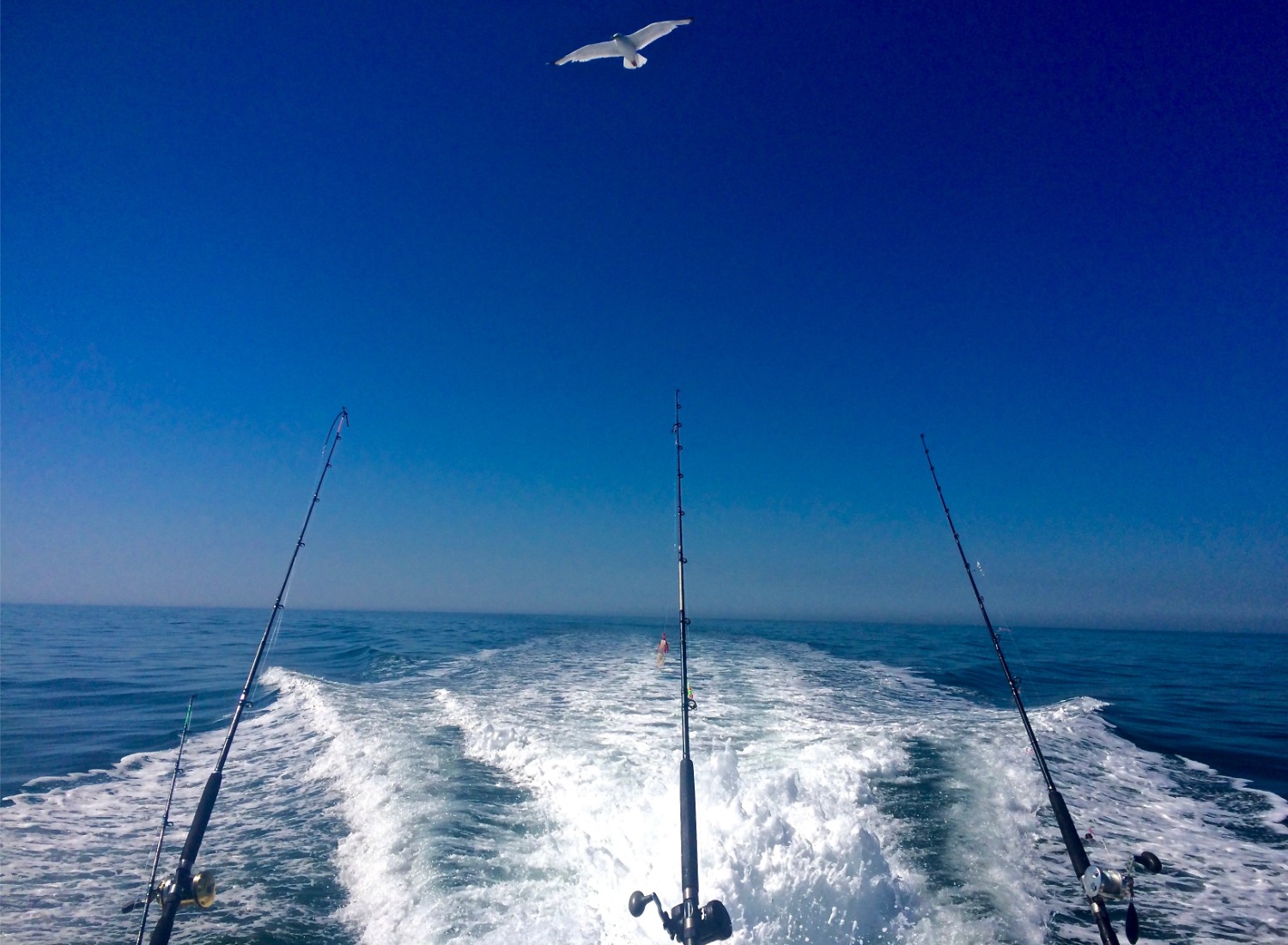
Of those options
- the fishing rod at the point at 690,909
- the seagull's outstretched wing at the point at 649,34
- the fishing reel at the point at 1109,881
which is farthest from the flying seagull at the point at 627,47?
the fishing reel at the point at 1109,881

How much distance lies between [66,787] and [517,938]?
7.29 m

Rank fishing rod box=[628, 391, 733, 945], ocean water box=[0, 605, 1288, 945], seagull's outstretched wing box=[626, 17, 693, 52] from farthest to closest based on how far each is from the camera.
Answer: seagull's outstretched wing box=[626, 17, 693, 52] → ocean water box=[0, 605, 1288, 945] → fishing rod box=[628, 391, 733, 945]

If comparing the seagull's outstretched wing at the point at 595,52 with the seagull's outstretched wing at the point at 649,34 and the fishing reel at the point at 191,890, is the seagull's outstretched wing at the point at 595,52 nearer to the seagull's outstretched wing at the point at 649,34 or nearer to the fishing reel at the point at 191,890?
the seagull's outstretched wing at the point at 649,34

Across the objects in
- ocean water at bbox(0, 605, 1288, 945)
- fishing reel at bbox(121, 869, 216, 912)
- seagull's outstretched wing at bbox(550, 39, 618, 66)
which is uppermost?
seagull's outstretched wing at bbox(550, 39, 618, 66)

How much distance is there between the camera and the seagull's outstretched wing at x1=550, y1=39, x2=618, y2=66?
291 inches

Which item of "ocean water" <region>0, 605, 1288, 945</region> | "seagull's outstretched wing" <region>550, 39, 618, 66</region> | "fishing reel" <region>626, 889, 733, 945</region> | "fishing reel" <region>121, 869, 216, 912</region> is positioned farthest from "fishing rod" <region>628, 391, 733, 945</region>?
"seagull's outstretched wing" <region>550, 39, 618, 66</region>

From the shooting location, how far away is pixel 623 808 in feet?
20.4

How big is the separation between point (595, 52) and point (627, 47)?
1.48ft

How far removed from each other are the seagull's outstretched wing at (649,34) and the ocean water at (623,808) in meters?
9.72

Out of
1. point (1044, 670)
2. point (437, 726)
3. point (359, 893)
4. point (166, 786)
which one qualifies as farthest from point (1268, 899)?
point (1044, 670)

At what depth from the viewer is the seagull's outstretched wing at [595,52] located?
7395 mm

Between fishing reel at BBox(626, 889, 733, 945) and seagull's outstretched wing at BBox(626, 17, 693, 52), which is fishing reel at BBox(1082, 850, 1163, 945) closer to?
fishing reel at BBox(626, 889, 733, 945)

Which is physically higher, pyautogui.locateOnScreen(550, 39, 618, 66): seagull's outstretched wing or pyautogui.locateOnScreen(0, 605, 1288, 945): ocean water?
pyautogui.locateOnScreen(550, 39, 618, 66): seagull's outstretched wing

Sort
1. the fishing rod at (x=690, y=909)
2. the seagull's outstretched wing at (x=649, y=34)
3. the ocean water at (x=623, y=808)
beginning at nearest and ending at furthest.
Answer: the fishing rod at (x=690, y=909) → the ocean water at (x=623, y=808) → the seagull's outstretched wing at (x=649, y=34)
